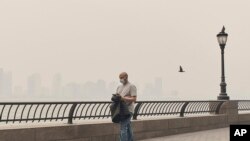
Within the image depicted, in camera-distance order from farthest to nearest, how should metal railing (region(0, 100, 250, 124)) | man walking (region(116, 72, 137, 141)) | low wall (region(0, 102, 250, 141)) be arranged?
metal railing (region(0, 100, 250, 124)) → low wall (region(0, 102, 250, 141)) → man walking (region(116, 72, 137, 141))

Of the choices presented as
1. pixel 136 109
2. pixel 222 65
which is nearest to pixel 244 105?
pixel 222 65

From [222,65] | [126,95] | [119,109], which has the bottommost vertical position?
[119,109]

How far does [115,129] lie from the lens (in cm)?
1098

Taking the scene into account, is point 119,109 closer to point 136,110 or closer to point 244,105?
point 136,110

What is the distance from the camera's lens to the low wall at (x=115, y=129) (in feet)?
28.7

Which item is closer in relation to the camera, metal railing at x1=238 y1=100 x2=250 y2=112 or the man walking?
the man walking

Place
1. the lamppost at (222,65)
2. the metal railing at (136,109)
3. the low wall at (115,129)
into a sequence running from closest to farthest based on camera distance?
the low wall at (115,129) → the metal railing at (136,109) → the lamppost at (222,65)

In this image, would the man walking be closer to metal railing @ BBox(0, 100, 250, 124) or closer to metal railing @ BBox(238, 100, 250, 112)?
metal railing @ BBox(0, 100, 250, 124)

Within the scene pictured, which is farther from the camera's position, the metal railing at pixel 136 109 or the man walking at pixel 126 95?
the metal railing at pixel 136 109

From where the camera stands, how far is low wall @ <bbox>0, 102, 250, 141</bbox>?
345 inches

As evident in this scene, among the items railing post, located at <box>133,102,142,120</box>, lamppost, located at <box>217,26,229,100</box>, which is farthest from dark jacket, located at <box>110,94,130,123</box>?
lamppost, located at <box>217,26,229,100</box>

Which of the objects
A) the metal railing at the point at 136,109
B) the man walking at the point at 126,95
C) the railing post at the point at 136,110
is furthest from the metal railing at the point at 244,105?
the man walking at the point at 126,95

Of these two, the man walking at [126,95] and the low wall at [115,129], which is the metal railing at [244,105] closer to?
the low wall at [115,129]

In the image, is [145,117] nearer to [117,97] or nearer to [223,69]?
[117,97]
